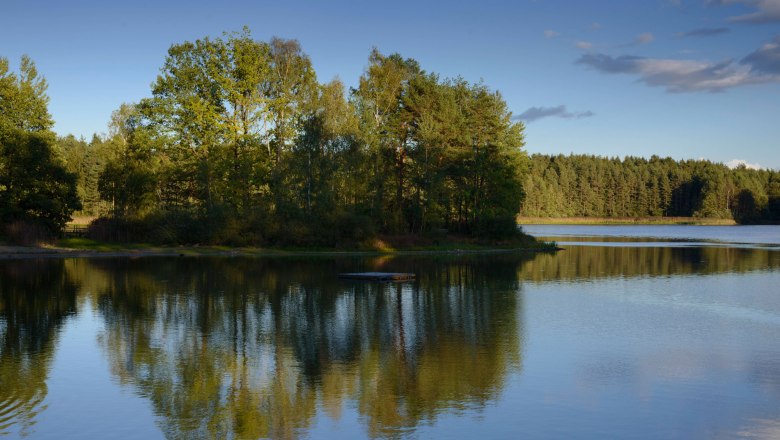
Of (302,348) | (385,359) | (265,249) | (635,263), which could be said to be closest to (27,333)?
(302,348)

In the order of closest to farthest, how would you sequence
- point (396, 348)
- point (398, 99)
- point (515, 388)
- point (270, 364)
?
point (515, 388) < point (270, 364) < point (396, 348) < point (398, 99)

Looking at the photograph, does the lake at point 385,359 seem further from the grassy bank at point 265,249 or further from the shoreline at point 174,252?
the grassy bank at point 265,249

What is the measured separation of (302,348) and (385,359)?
9.66 feet

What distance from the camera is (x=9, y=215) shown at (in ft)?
208

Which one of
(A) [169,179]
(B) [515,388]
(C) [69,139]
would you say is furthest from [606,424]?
(C) [69,139]

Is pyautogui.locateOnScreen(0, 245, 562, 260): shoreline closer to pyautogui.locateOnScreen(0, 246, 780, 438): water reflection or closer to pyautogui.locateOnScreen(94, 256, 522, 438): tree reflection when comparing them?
pyautogui.locateOnScreen(0, 246, 780, 438): water reflection

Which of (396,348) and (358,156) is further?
(358,156)

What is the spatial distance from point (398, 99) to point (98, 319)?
194ft

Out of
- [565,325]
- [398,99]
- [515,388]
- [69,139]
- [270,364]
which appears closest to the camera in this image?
[515,388]

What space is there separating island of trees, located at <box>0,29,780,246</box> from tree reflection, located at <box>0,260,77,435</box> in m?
22.3

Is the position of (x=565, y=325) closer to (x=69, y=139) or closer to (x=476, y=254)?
(x=476, y=254)

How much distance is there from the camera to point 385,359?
65.9ft

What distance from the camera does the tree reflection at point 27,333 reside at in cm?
1534

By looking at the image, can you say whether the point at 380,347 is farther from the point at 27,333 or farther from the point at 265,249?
the point at 265,249
